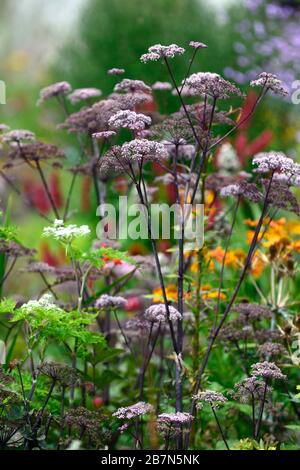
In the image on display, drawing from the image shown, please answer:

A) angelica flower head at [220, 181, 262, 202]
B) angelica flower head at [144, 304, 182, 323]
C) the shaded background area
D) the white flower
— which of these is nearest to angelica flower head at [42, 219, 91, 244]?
the white flower

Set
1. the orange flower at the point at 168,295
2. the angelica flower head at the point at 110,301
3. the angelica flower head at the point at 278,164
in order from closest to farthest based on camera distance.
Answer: the angelica flower head at the point at 278,164, the angelica flower head at the point at 110,301, the orange flower at the point at 168,295

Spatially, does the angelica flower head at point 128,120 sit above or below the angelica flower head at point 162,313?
above

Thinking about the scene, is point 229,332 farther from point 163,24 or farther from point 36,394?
point 163,24

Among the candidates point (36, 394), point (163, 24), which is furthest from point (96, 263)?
point (163, 24)

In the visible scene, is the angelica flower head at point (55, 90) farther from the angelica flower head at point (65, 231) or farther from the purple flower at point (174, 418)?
the purple flower at point (174, 418)

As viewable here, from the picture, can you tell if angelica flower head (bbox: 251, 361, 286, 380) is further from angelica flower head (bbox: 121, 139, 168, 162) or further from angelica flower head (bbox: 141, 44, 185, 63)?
angelica flower head (bbox: 141, 44, 185, 63)

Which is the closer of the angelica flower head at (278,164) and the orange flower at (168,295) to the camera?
the angelica flower head at (278,164)

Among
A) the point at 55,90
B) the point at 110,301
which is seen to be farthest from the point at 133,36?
the point at 110,301

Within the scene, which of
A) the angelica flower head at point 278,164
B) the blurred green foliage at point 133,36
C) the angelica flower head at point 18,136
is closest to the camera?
the angelica flower head at point 278,164

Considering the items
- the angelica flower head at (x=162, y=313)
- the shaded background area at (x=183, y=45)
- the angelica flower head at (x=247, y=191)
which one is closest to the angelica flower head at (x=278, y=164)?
the angelica flower head at (x=247, y=191)

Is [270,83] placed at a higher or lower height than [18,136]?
lower

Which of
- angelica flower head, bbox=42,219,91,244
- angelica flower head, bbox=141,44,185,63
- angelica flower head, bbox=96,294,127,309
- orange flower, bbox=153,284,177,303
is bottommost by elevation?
angelica flower head, bbox=96,294,127,309

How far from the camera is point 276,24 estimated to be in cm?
1017

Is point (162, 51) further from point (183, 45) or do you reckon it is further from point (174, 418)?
point (183, 45)
